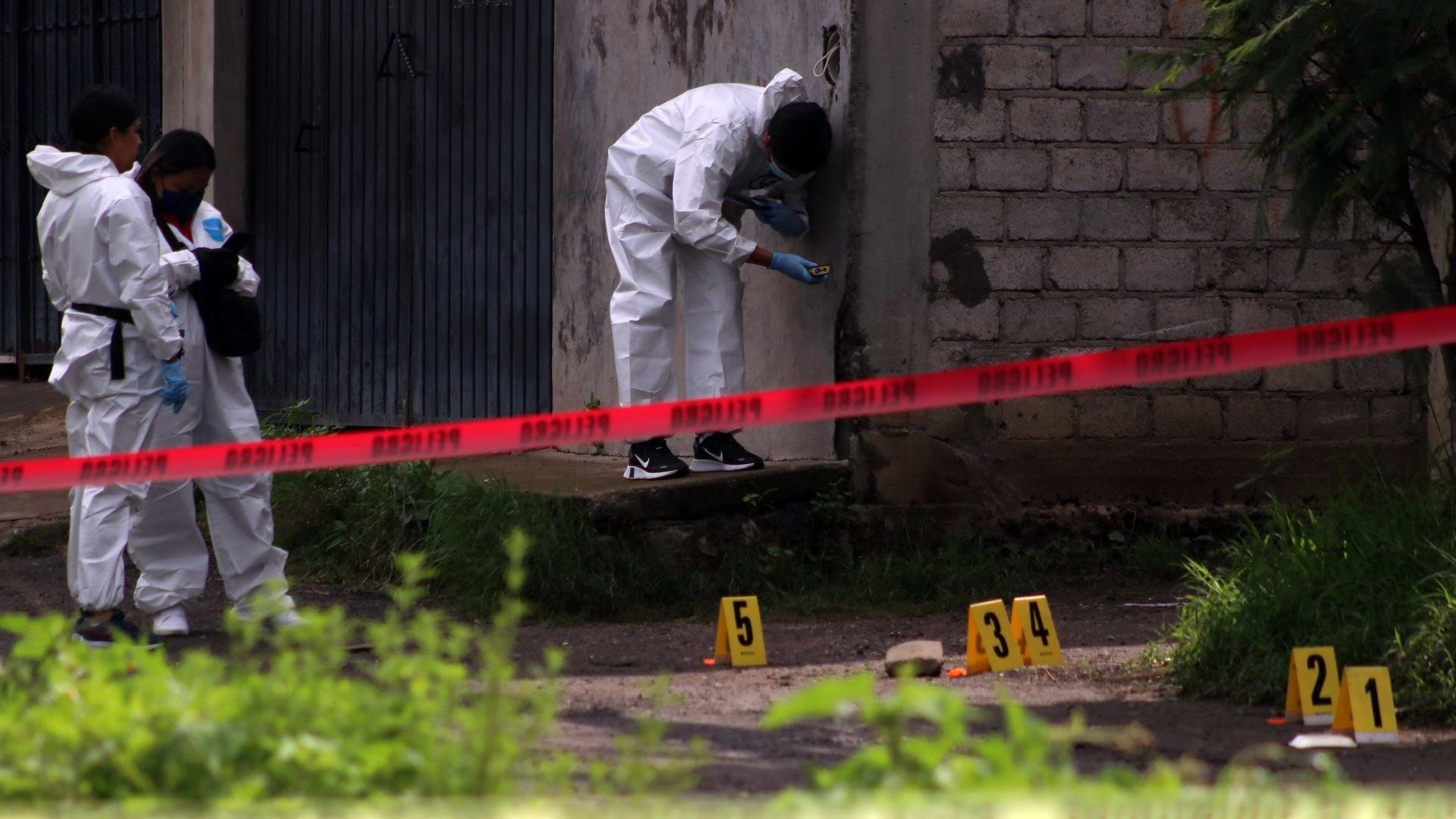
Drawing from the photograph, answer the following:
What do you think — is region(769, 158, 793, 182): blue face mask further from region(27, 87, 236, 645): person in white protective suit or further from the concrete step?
region(27, 87, 236, 645): person in white protective suit

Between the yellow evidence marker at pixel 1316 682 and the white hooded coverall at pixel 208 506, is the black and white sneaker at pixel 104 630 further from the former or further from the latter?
the yellow evidence marker at pixel 1316 682

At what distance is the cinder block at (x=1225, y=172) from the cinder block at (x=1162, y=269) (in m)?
0.29

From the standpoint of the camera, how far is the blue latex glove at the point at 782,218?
6535 millimetres

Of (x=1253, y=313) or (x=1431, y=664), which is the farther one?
(x=1253, y=313)

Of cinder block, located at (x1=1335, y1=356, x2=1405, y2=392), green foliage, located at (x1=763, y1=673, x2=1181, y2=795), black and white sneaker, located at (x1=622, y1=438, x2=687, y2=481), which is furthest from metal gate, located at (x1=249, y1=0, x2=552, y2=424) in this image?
green foliage, located at (x1=763, y1=673, x2=1181, y2=795)

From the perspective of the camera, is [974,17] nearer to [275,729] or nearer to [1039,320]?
[1039,320]

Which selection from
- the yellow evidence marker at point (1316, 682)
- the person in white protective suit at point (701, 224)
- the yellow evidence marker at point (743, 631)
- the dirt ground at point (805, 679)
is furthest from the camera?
the person in white protective suit at point (701, 224)

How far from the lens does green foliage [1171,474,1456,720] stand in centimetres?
413

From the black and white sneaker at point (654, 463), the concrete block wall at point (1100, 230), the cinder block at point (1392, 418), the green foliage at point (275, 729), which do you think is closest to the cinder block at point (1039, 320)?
the concrete block wall at point (1100, 230)

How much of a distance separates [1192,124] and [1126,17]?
0.50 metres

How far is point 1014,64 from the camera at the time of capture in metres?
6.46

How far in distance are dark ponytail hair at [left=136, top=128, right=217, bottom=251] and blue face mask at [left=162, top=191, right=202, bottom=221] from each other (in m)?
0.02

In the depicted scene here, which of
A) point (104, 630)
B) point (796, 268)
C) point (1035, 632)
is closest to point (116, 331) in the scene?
point (104, 630)

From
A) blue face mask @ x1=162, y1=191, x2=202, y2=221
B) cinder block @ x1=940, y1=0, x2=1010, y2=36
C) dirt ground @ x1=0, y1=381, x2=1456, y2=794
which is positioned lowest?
dirt ground @ x1=0, y1=381, x2=1456, y2=794
